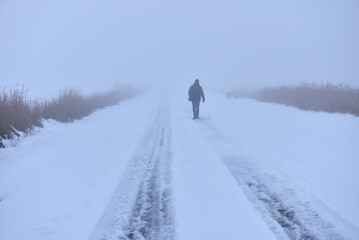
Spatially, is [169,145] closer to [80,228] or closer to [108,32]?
[80,228]

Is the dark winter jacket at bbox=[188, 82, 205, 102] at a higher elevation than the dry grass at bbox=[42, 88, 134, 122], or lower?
higher

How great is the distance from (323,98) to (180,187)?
12686 mm

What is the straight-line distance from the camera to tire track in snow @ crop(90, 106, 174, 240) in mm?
3731

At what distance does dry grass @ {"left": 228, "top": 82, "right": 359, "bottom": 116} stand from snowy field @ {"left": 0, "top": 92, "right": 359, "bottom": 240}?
403 cm

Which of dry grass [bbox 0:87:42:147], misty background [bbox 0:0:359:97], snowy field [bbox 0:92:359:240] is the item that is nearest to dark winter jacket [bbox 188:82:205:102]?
snowy field [bbox 0:92:359:240]

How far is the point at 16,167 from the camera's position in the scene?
6559mm

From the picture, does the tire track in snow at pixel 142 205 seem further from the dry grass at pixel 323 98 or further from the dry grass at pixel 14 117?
the dry grass at pixel 323 98

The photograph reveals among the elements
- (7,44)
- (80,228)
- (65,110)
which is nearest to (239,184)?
(80,228)

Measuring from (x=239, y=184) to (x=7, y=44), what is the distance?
384 ft

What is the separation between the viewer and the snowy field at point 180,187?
12.5ft

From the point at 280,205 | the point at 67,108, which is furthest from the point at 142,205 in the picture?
the point at 67,108

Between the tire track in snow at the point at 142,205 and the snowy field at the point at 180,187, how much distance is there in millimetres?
17

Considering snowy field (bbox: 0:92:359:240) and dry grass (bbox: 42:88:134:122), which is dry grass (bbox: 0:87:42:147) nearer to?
snowy field (bbox: 0:92:359:240)

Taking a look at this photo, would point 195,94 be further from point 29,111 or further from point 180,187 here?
point 180,187
